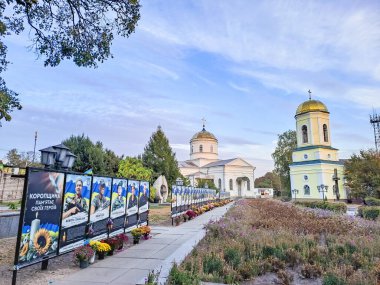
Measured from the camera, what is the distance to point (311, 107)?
41562mm

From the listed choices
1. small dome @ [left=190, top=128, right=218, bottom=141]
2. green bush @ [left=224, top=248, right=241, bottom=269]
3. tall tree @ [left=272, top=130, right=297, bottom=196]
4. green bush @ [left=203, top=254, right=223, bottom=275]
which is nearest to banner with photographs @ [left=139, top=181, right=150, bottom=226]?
green bush @ [left=224, top=248, right=241, bottom=269]

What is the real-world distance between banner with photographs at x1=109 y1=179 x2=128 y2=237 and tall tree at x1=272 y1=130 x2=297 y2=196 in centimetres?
4862

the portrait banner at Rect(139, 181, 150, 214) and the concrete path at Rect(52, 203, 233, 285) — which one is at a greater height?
the portrait banner at Rect(139, 181, 150, 214)

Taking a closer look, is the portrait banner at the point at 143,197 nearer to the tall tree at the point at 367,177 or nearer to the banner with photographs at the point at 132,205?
the banner with photographs at the point at 132,205

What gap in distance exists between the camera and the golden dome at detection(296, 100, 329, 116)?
41281mm

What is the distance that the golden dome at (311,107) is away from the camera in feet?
135

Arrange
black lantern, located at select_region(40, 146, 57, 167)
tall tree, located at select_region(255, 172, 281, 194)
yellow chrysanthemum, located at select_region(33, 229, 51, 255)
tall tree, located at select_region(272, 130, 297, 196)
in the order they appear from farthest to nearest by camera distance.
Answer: tall tree, located at select_region(255, 172, 281, 194) → tall tree, located at select_region(272, 130, 297, 196) → black lantern, located at select_region(40, 146, 57, 167) → yellow chrysanthemum, located at select_region(33, 229, 51, 255)

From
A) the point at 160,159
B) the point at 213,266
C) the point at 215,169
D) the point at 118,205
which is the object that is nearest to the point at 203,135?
the point at 215,169

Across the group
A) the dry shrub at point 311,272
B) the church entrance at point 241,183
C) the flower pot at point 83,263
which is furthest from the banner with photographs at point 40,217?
the church entrance at point 241,183

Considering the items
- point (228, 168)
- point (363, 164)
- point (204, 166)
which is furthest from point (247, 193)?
point (363, 164)

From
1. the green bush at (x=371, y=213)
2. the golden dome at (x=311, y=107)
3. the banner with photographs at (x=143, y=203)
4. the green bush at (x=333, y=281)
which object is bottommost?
the green bush at (x=333, y=281)

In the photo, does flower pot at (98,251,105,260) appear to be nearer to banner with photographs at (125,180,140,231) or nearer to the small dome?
banner with photographs at (125,180,140,231)

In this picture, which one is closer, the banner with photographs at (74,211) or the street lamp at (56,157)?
the banner with photographs at (74,211)

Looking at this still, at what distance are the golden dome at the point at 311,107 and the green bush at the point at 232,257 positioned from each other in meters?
A: 39.6
